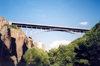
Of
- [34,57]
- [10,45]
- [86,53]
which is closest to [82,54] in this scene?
[86,53]

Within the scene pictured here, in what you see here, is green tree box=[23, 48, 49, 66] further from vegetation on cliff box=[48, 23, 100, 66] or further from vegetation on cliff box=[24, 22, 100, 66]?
vegetation on cliff box=[48, 23, 100, 66]

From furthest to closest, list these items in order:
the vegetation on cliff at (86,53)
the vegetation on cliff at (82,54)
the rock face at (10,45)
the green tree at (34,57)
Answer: the green tree at (34,57) → the vegetation on cliff at (82,54) → the vegetation on cliff at (86,53) → the rock face at (10,45)

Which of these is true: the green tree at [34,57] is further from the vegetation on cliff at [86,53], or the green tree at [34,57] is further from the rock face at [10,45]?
the vegetation on cliff at [86,53]

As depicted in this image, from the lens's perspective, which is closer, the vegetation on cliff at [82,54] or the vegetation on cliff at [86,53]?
the vegetation on cliff at [86,53]

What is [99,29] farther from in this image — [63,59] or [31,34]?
[31,34]

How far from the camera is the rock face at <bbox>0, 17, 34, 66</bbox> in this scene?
35444mm

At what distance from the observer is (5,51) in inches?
1433

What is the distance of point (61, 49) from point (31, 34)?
40.3 ft

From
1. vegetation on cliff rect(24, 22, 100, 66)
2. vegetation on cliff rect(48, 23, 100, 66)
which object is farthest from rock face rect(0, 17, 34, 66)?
vegetation on cliff rect(48, 23, 100, 66)

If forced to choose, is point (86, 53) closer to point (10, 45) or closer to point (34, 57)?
point (34, 57)

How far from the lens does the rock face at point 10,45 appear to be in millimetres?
35444

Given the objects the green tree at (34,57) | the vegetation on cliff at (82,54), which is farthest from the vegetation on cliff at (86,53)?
the green tree at (34,57)

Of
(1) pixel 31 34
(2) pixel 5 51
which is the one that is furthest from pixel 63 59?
(2) pixel 5 51

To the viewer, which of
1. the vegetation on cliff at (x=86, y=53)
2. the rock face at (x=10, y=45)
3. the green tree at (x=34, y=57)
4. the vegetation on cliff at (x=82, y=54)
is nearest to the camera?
the rock face at (x=10, y=45)
